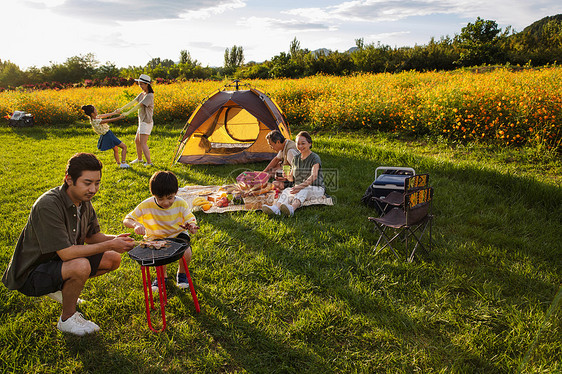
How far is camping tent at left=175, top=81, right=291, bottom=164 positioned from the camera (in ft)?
23.5

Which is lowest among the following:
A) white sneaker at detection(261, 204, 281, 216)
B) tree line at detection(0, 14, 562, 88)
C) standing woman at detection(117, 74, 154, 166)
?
white sneaker at detection(261, 204, 281, 216)

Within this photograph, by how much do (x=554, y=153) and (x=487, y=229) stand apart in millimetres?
3271

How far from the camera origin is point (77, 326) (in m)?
2.64

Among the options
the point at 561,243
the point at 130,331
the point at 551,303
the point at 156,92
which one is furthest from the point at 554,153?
the point at 156,92

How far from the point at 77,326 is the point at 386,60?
28.7 metres

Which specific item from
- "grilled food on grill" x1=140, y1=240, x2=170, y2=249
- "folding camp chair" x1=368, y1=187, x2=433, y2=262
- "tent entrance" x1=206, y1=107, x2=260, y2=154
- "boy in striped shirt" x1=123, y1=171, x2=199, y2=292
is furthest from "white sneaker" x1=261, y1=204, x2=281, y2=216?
"tent entrance" x1=206, y1=107, x2=260, y2=154

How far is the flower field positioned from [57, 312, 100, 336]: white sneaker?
756cm

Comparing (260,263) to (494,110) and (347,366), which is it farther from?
(494,110)

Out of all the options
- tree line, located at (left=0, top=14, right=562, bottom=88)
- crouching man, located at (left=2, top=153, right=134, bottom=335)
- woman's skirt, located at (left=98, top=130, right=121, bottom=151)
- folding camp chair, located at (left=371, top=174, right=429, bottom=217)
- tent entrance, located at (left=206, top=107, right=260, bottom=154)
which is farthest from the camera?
tree line, located at (left=0, top=14, right=562, bottom=88)

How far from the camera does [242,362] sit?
2479 mm

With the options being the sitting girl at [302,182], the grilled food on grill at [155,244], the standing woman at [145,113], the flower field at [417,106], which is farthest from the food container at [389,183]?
the standing woman at [145,113]

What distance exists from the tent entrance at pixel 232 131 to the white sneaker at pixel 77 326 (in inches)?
226

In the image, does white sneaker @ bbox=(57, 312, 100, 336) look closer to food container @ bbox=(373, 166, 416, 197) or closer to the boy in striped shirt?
the boy in striped shirt

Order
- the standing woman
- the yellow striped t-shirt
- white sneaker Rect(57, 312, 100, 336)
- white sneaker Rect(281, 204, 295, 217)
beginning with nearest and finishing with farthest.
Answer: white sneaker Rect(57, 312, 100, 336), the yellow striped t-shirt, white sneaker Rect(281, 204, 295, 217), the standing woman
